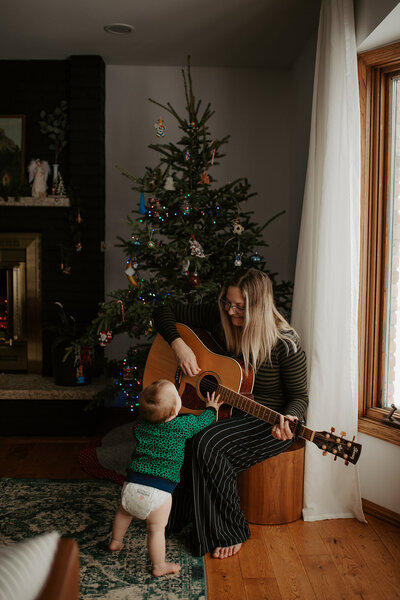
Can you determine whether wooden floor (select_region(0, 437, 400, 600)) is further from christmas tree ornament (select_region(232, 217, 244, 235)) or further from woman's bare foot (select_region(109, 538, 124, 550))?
christmas tree ornament (select_region(232, 217, 244, 235))

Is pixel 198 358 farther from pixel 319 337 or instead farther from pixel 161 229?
pixel 161 229

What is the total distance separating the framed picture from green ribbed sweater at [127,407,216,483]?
8.34 feet

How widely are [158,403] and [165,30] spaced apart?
8.13ft

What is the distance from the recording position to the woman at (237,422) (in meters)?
2.12

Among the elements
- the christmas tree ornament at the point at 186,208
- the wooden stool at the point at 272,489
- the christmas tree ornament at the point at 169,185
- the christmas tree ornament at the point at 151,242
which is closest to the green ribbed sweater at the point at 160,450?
the wooden stool at the point at 272,489

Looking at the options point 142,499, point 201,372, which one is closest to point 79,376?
point 201,372

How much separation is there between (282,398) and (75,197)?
87.5 inches

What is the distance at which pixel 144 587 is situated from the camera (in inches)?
75.2

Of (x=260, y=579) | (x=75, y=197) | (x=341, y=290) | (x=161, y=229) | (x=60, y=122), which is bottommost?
(x=260, y=579)

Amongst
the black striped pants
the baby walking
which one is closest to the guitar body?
the black striped pants

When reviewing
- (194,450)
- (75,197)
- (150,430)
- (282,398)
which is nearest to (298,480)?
(282,398)

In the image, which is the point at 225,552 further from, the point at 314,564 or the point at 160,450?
the point at 160,450

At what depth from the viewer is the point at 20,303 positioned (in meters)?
3.92

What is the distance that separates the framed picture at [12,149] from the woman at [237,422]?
2.16 m
